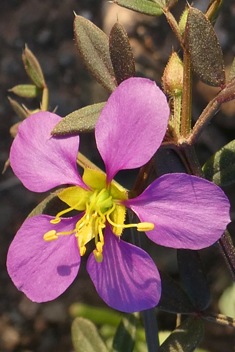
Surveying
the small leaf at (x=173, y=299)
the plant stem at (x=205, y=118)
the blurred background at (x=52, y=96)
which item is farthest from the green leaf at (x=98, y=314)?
the plant stem at (x=205, y=118)

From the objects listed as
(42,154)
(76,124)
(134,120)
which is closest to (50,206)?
(42,154)

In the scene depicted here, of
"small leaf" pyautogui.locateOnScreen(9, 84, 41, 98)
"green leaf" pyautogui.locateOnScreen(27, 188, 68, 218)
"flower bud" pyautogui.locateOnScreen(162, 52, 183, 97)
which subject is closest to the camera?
"flower bud" pyautogui.locateOnScreen(162, 52, 183, 97)

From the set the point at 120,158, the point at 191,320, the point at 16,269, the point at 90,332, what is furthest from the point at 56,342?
the point at 120,158

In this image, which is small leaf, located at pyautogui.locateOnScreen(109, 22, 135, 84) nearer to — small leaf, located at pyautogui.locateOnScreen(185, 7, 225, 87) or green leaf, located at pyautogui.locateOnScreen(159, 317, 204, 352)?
small leaf, located at pyautogui.locateOnScreen(185, 7, 225, 87)

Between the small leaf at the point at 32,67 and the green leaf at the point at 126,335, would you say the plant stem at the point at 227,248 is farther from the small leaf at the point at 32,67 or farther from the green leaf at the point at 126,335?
the small leaf at the point at 32,67

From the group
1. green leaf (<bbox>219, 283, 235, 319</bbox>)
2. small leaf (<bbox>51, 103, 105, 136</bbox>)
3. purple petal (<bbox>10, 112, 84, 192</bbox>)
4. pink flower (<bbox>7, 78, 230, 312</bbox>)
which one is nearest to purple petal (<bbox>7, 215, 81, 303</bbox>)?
pink flower (<bbox>7, 78, 230, 312</bbox>)

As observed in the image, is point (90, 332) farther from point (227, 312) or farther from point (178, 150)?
point (178, 150)
